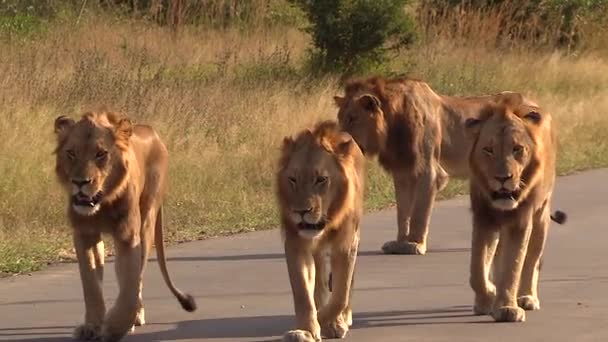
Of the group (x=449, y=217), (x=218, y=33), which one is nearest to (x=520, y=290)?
(x=449, y=217)

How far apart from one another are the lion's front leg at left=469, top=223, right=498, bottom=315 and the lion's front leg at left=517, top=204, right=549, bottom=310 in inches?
8.7

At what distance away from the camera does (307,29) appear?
20.6 meters

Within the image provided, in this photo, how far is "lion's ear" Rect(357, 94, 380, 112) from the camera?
1020 centimetres

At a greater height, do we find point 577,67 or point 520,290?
point 520,290

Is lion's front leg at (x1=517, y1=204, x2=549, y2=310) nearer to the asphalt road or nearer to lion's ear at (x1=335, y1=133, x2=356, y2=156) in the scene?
the asphalt road

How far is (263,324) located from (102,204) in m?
1.31

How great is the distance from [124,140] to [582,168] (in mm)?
A: 10296

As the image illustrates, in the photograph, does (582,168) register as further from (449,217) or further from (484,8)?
(484,8)

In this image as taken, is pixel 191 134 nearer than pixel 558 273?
No

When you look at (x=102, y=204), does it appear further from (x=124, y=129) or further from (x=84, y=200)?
(x=124, y=129)

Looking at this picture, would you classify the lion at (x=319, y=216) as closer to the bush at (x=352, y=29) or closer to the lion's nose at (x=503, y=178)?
the lion's nose at (x=503, y=178)

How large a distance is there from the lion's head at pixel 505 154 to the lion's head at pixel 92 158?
1896 mm

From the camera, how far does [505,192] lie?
754 cm

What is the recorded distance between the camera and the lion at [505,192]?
7.58m
